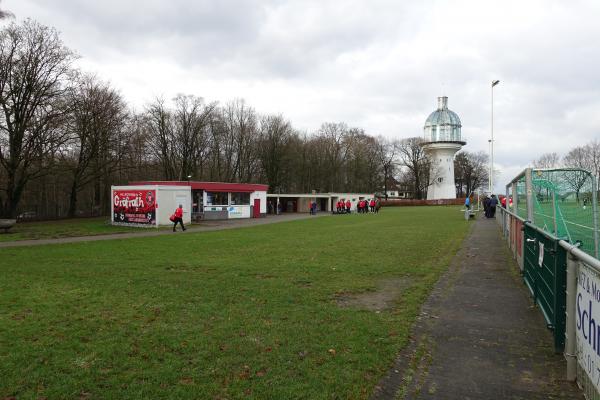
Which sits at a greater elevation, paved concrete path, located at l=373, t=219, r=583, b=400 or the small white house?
the small white house

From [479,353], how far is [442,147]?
266 ft

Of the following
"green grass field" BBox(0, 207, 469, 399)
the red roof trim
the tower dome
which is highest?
the tower dome

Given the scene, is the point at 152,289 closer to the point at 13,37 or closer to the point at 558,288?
the point at 558,288

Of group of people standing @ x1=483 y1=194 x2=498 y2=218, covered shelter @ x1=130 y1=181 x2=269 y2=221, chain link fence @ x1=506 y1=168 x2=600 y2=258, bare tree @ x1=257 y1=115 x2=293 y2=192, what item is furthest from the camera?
bare tree @ x1=257 y1=115 x2=293 y2=192

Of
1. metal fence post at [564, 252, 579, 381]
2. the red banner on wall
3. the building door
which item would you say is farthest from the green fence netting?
the building door

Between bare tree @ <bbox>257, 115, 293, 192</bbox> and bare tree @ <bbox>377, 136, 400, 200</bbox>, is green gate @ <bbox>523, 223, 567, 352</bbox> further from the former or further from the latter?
bare tree @ <bbox>377, 136, 400, 200</bbox>

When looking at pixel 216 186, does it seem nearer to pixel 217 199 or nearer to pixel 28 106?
pixel 217 199

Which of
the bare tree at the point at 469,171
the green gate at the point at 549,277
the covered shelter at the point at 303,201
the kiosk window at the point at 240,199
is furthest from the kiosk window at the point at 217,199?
the bare tree at the point at 469,171

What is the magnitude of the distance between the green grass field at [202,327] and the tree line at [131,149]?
70.4 feet

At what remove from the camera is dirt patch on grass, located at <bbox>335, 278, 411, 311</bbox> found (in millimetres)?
6992

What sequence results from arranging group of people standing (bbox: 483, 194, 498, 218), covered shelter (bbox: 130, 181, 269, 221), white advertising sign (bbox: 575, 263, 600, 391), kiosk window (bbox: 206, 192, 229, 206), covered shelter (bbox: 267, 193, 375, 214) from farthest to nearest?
covered shelter (bbox: 267, 193, 375, 214)
kiosk window (bbox: 206, 192, 229, 206)
covered shelter (bbox: 130, 181, 269, 221)
group of people standing (bbox: 483, 194, 498, 218)
white advertising sign (bbox: 575, 263, 600, 391)

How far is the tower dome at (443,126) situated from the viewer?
82125 mm

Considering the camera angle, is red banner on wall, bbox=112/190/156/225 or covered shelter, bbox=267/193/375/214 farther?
covered shelter, bbox=267/193/375/214

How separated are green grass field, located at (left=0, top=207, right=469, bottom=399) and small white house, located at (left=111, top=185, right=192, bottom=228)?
1491 cm
